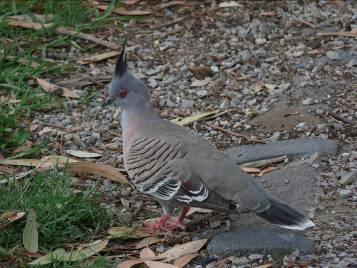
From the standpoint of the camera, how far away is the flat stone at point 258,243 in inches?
173

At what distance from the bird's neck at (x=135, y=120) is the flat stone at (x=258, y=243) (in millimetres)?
865

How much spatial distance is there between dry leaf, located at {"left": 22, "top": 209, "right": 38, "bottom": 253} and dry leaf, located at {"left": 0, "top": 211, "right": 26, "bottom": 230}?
0.18ft

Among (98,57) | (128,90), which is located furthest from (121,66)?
(98,57)

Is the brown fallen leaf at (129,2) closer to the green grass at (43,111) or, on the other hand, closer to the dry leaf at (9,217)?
the green grass at (43,111)

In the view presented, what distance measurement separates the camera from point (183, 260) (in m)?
4.47

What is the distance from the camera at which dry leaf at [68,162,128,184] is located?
17.6 feet

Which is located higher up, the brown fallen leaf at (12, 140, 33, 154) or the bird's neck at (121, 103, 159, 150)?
the bird's neck at (121, 103, 159, 150)

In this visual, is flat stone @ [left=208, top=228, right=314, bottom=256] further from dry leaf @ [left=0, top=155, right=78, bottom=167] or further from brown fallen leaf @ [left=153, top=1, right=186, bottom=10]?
brown fallen leaf @ [left=153, top=1, right=186, bottom=10]

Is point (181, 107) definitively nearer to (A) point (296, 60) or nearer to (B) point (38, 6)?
(A) point (296, 60)

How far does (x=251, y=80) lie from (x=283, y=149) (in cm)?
121

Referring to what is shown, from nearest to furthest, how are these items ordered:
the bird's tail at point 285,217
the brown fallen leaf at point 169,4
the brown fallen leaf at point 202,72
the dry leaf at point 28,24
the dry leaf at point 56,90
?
1. the bird's tail at point 285,217
2. the dry leaf at point 56,90
3. the brown fallen leaf at point 202,72
4. the dry leaf at point 28,24
5. the brown fallen leaf at point 169,4

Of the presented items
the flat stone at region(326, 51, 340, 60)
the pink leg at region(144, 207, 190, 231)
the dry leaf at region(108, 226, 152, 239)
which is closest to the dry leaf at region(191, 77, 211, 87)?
the flat stone at region(326, 51, 340, 60)

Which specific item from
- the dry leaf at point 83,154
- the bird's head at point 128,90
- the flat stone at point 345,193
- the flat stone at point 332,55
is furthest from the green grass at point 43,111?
the flat stone at point 332,55

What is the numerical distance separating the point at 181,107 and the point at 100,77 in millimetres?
781
